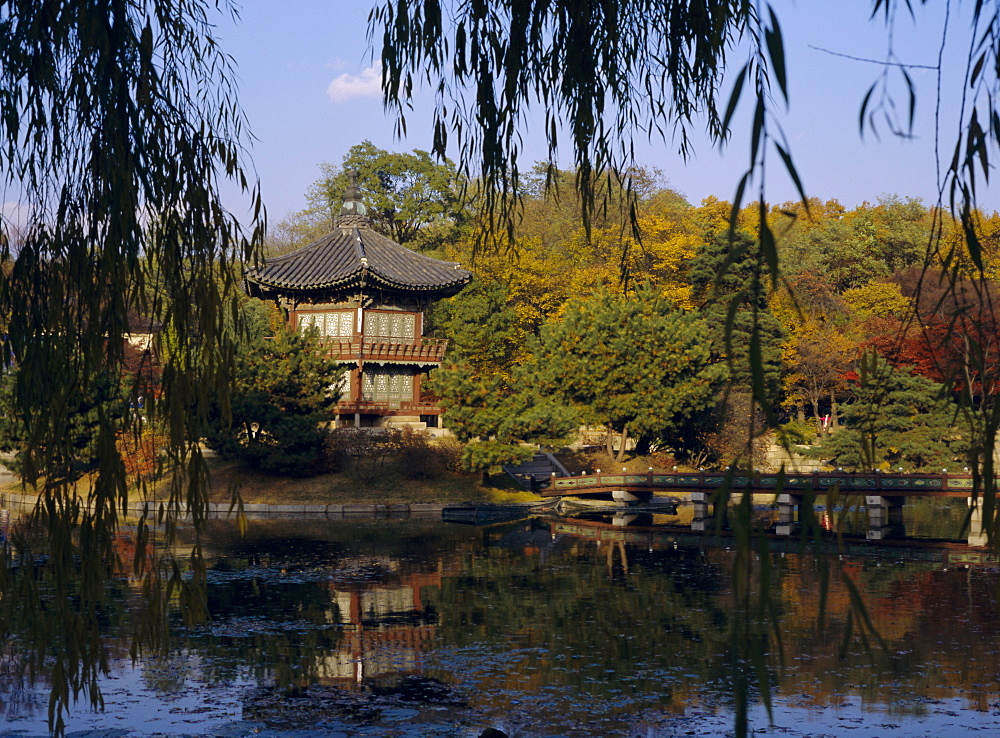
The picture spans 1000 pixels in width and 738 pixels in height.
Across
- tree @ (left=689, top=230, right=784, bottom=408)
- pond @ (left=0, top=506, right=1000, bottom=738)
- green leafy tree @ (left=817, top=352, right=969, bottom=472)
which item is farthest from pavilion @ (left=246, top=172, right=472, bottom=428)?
pond @ (left=0, top=506, right=1000, bottom=738)

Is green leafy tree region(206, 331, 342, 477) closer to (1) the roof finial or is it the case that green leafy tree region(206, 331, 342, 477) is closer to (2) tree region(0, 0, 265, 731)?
(1) the roof finial

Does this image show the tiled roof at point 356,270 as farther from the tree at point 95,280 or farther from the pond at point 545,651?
the tree at point 95,280

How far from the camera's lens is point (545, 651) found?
11961 mm

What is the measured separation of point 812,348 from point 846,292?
4.89 metres

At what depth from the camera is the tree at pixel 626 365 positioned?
29.3 meters

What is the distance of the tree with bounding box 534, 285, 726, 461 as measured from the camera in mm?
29266

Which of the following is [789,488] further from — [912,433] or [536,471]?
[536,471]

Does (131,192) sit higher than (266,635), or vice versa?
(131,192)

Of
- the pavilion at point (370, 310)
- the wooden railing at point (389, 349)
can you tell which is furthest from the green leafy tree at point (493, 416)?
the pavilion at point (370, 310)

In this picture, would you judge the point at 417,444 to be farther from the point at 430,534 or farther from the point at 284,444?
the point at 430,534

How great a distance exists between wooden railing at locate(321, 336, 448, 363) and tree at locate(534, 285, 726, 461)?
5.18 metres

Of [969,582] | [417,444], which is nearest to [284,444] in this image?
[417,444]

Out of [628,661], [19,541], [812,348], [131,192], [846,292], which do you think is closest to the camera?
[131,192]

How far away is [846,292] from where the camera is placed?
3988cm
